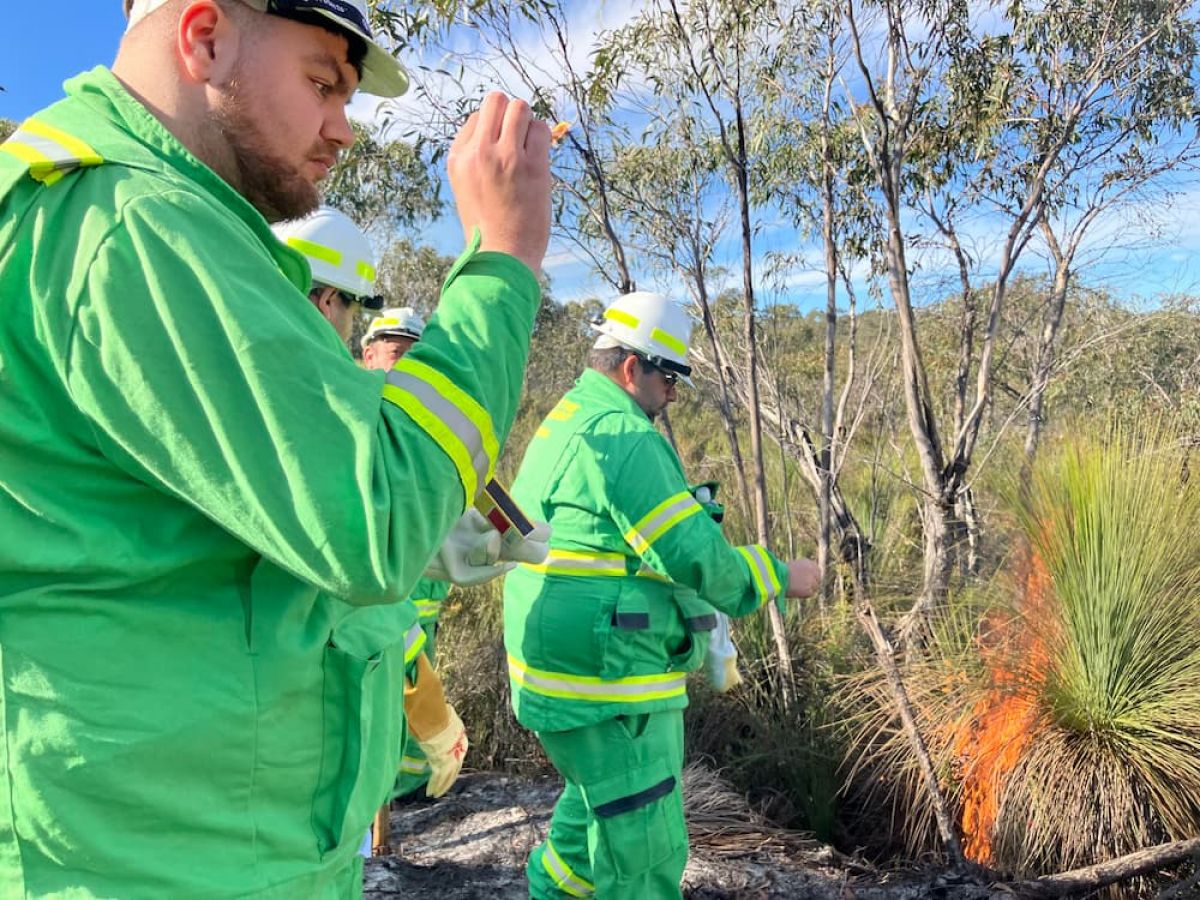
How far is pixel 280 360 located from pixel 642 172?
5.30 meters

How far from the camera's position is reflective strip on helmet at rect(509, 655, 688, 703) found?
9.28 feet

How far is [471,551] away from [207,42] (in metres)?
0.85

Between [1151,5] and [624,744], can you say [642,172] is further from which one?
[624,744]

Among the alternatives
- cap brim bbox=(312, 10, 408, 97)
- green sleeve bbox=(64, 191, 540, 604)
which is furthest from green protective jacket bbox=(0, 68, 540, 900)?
cap brim bbox=(312, 10, 408, 97)

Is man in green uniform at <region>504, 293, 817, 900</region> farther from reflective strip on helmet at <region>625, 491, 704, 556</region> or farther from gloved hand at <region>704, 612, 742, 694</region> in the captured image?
gloved hand at <region>704, 612, 742, 694</region>

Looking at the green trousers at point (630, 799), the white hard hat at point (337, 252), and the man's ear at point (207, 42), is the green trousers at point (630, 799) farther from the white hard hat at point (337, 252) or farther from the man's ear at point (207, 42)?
the man's ear at point (207, 42)

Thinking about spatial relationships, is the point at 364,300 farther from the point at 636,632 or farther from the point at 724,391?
the point at 724,391

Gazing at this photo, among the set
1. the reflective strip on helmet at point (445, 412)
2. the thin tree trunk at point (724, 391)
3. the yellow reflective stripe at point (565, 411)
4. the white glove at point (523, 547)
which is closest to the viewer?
the reflective strip on helmet at point (445, 412)

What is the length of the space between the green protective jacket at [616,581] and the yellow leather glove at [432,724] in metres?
0.57

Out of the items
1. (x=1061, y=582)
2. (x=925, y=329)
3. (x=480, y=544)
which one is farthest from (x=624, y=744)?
(x=925, y=329)

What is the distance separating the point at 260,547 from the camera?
85cm

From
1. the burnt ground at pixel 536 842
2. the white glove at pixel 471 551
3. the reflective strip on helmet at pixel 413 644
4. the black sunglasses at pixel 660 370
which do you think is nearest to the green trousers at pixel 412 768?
the burnt ground at pixel 536 842

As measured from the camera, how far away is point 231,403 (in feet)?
2.67

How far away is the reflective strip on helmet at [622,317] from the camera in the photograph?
131 inches
